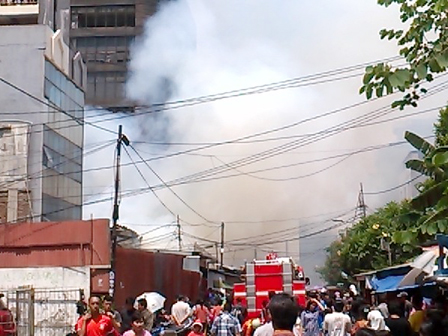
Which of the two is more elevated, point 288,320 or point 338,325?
point 288,320

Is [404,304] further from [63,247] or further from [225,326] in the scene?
[63,247]

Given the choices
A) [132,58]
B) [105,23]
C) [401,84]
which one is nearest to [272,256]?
[401,84]

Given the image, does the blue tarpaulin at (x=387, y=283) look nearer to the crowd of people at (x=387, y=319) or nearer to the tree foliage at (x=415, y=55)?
the crowd of people at (x=387, y=319)

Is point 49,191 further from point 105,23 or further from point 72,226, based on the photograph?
point 105,23

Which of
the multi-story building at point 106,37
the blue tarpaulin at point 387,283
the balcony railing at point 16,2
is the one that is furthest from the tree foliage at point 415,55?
the multi-story building at point 106,37

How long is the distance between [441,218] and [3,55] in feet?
111

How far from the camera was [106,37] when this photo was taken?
77625 mm

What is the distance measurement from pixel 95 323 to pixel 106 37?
227 feet

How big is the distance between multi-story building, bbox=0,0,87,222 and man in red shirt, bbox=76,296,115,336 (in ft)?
88.1

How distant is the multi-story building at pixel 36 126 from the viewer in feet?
124

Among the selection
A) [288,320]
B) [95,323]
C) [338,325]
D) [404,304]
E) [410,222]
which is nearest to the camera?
[288,320]

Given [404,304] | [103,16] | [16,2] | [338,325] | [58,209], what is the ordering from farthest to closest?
[103,16] → [16,2] → [58,209] → [338,325] → [404,304]

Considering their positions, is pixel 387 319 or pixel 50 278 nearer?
pixel 387 319

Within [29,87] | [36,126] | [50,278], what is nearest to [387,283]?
[50,278]
